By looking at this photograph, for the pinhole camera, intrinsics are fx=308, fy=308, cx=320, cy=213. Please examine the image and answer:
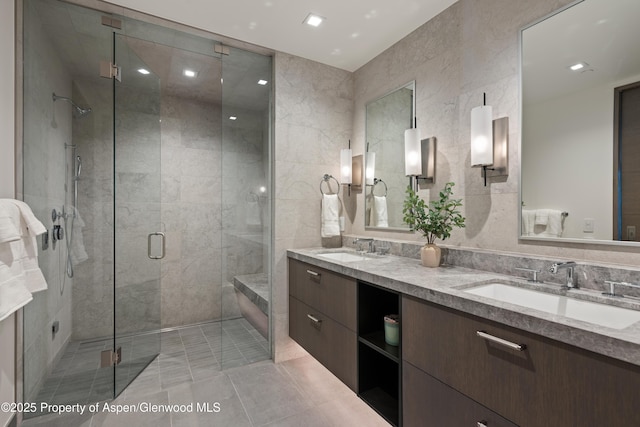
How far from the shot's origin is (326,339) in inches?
79.2

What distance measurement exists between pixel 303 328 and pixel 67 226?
175cm

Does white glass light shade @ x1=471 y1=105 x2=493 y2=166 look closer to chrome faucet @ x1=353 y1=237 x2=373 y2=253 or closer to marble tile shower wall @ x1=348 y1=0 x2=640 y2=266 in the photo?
marble tile shower wall @ x1=348 y1=0 x2=640 y2=266

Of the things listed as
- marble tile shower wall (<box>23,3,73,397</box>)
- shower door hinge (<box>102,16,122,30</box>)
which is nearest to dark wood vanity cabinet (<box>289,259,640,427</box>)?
marble tile shower wall (<box>23,3,73,397</box>)

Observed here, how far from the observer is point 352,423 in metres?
1.81

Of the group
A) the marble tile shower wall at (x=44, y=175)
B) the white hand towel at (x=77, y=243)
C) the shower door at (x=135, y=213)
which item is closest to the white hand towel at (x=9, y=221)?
the marble tile shower wall at (x=44, y=175)

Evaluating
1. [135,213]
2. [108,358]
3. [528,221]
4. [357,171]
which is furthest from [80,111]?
[528,221]

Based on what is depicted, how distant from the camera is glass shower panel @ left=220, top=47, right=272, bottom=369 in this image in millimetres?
2617

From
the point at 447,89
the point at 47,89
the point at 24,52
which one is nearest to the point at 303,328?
the point at 447,89

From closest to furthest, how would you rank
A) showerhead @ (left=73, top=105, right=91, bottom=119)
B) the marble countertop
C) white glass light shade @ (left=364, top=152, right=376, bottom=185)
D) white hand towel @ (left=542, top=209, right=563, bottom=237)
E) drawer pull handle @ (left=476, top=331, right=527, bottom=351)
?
the marble countertop, drawer pull handle @ (left=476, top=331, right=527, bottom=351), white hand towel @ (left=542, top=209, right=563, bottom=237), showerhead @ (left=73, top=105, right=91, bottom=119), white glass light shade @ (left=364, top=152, right=376, bottom=185)

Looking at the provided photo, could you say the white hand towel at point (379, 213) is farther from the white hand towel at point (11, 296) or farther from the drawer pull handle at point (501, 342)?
the white hand towel at point (11, 296)

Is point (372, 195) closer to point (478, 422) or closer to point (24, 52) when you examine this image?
point (478, 422)

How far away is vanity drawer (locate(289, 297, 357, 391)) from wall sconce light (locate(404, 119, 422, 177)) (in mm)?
1143

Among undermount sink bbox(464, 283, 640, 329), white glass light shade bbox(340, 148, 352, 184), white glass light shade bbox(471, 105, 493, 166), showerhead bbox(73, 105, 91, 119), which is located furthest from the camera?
white glass light shade bbox(340, 148, 352, 184)

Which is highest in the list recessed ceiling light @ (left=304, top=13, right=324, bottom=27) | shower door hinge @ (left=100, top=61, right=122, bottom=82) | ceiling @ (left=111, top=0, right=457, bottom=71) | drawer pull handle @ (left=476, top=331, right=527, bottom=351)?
ceiling @ (left=111, top=0, right=457, bottom=71)
